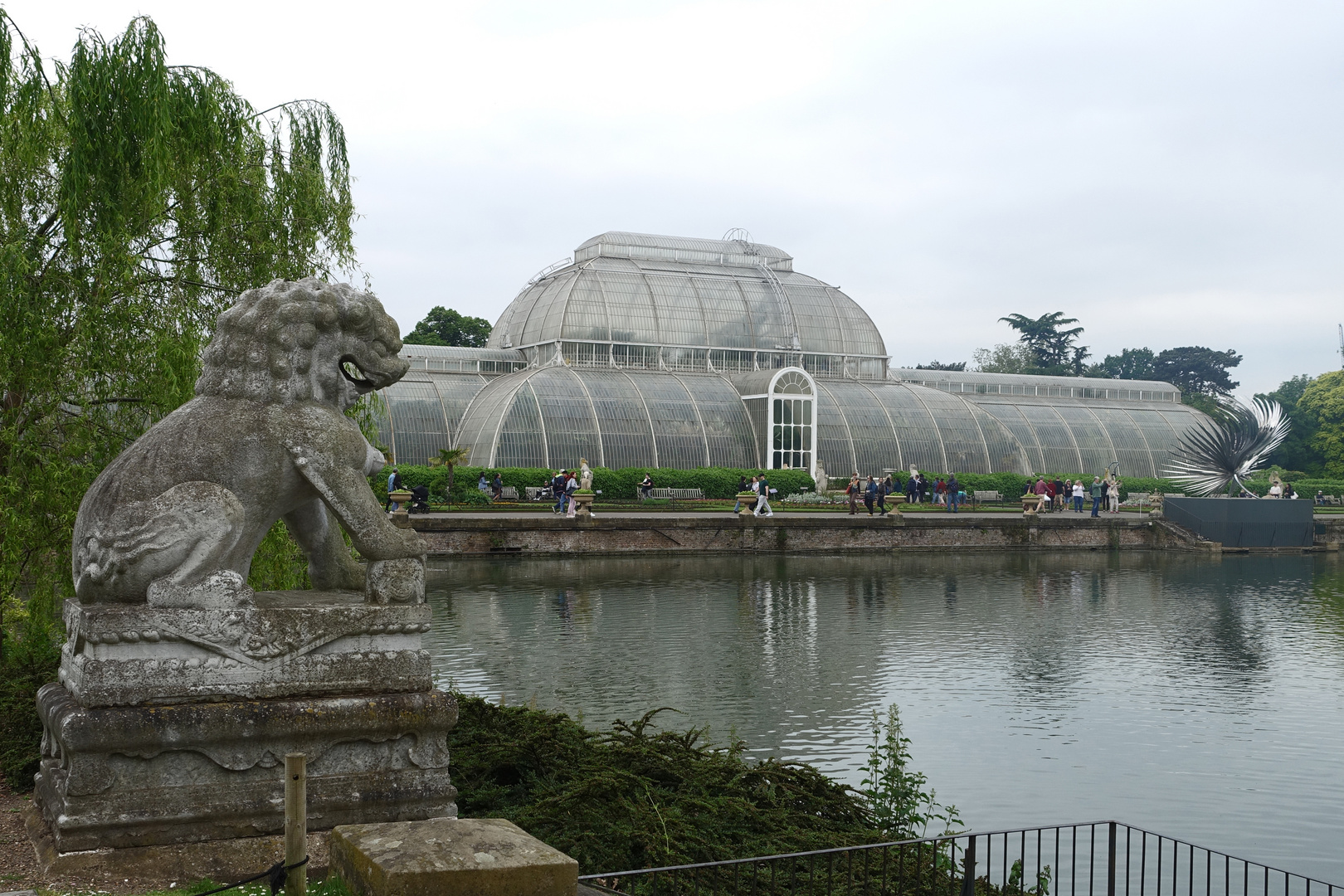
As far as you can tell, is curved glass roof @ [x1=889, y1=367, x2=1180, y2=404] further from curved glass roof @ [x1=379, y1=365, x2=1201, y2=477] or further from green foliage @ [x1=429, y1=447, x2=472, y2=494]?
green foliage @ [x1=429, y1=447, x2=472, y2=494]

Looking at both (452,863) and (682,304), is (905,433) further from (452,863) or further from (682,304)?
(452,863)

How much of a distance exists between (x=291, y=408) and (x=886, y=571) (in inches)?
984

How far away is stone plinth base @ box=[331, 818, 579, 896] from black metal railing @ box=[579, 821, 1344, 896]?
46cm

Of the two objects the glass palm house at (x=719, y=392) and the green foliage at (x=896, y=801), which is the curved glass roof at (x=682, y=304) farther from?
the green foliage at (x=896, y=801)

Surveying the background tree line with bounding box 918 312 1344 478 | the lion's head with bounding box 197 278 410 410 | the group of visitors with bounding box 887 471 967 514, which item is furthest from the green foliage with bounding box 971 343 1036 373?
the lion's head with bounding box 197 278 410 410

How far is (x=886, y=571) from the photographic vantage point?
29.5 meters

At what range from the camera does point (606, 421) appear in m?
47.2

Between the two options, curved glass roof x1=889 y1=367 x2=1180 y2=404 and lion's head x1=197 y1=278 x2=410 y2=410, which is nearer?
lion's head x1=197 y1=278 x2=410 y2=410

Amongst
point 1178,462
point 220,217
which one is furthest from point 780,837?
point 1178,462

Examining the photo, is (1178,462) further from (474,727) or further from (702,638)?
(474,727)

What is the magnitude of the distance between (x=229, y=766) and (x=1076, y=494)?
43903 millimetres

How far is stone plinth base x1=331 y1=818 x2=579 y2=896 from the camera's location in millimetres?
4230

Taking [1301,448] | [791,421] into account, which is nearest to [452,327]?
[791,421]

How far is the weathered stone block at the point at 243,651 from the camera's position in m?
5.28
